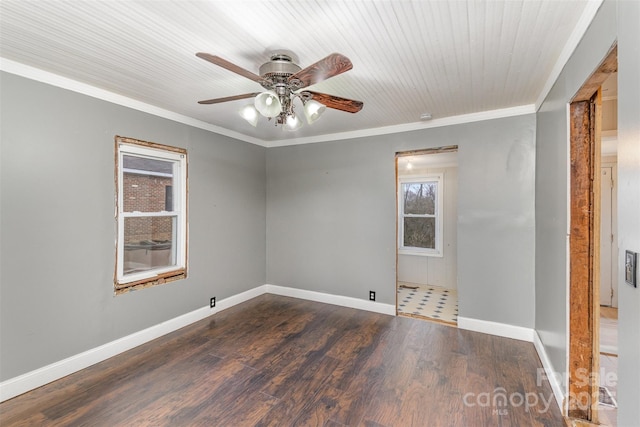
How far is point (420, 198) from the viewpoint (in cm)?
577

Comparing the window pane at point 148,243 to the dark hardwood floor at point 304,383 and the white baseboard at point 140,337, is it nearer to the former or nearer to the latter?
the white baseboard at point 140,337

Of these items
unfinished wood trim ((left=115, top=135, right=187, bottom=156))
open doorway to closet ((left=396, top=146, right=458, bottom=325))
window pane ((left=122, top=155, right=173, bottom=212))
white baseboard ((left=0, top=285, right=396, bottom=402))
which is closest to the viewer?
white baseboard ((left=0, top=285, right=396, bottom=402))

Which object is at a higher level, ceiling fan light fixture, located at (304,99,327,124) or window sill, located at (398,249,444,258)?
ceiling fan light fixture, located at (304,99,327,124)

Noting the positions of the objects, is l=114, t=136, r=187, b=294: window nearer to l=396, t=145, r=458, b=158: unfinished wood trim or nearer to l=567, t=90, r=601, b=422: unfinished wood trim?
l=396, t=145, r=458, b=158: unfinished wood trim

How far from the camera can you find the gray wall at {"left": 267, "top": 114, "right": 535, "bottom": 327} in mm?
3193

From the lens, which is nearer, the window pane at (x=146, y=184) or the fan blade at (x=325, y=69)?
the fan blade at (x=325, y=69)

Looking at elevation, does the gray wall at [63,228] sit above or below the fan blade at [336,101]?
below

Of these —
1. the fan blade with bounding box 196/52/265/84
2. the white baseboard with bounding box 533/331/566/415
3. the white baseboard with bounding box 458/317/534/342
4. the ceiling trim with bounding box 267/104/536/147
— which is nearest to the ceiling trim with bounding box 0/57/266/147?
the ceiling trim with bounding box 267/104/536/147

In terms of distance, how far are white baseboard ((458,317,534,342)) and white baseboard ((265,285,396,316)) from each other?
0.87 metres

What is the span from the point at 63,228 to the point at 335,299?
10.6ft

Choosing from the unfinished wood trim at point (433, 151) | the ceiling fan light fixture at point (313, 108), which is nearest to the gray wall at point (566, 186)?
the unfinished wood trim at point (433, 151)

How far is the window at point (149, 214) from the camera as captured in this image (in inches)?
114

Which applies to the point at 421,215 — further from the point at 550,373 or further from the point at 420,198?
the point at 550,373

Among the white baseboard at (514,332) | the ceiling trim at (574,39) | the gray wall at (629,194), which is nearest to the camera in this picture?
the gray wall at (629,194)
